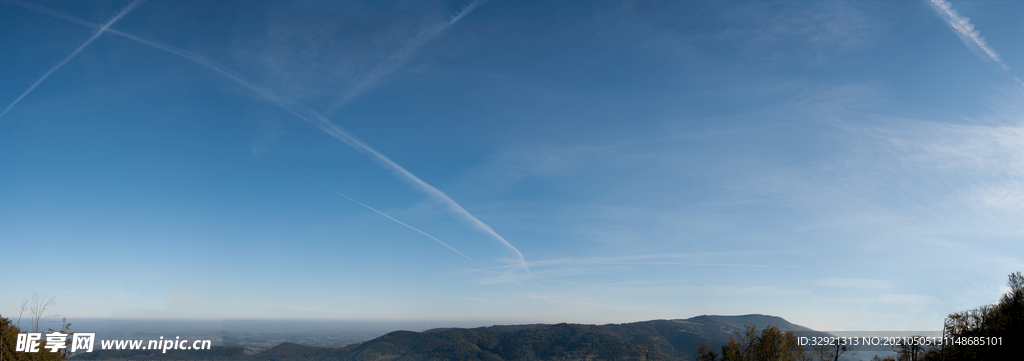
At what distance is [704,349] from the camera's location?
79.4 meters

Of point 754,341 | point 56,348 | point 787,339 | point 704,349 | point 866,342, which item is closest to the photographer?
point 56,348

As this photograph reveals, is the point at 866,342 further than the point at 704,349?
Yes


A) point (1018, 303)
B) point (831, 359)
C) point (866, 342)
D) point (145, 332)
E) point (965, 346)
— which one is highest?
point (1018, 303)

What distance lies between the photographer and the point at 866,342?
443 feet

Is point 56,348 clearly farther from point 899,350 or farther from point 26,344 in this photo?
point 899,350

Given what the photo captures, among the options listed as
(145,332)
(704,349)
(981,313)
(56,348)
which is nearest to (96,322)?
(145,332)

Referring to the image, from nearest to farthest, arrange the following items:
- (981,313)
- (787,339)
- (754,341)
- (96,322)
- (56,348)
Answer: (56,348) → (981,313) → (787,339) → (754,341) → (96,322)

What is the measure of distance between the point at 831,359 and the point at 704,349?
21.6 metres

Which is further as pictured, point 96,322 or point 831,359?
point 96,322

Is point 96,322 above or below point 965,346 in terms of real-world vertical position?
below

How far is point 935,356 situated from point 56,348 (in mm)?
101978

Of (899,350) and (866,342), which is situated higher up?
(899,350)

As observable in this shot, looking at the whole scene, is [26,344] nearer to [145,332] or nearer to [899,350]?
[899,350]

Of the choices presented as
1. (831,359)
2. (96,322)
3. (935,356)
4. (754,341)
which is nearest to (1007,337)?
(935,356)
